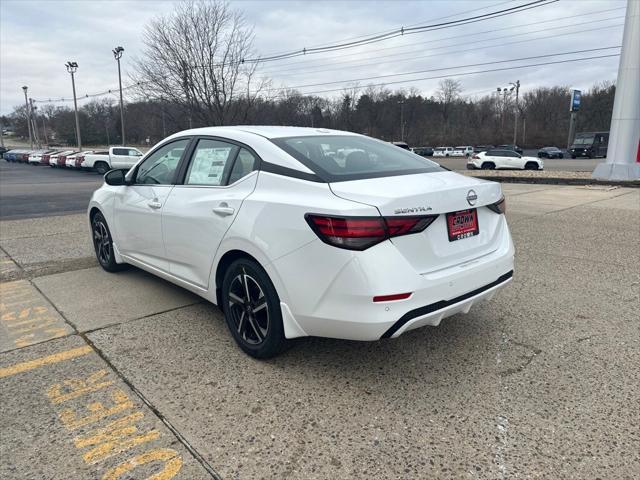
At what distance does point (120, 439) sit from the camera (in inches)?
92.0

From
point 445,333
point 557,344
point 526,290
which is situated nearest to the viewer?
point 557,344

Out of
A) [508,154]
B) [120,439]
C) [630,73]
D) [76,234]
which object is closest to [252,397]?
[120,439]

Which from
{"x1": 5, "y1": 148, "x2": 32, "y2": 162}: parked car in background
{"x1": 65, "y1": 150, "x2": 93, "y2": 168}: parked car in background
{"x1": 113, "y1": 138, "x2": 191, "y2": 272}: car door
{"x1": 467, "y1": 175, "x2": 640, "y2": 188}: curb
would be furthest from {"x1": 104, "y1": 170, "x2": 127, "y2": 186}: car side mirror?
{"x1": 5, "y1": 148, "x2": 32, "y2": 162}: parked car in background

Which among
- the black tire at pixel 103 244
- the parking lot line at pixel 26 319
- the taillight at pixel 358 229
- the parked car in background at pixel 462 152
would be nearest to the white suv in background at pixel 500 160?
the black tire at pixel 103 244

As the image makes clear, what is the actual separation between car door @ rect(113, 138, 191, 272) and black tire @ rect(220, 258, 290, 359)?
1024 millimetres

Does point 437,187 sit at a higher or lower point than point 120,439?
higher

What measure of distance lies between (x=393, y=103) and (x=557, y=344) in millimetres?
98480

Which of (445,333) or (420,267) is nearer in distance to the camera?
(420,267)

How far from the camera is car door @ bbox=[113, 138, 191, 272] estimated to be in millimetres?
3936

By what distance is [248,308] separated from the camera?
3.08m

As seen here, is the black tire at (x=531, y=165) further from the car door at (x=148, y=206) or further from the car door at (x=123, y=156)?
the car door at (x=148, y=206)

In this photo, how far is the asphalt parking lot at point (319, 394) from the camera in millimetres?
2182

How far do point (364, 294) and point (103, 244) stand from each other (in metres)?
3.85

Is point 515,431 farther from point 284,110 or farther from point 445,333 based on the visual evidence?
point 284,110
